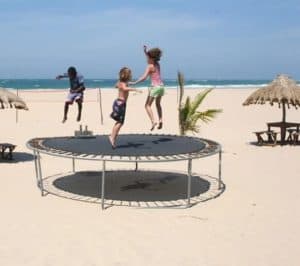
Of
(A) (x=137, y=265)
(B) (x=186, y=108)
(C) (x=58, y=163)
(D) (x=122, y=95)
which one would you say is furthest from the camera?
(B) (x=186, y=108)

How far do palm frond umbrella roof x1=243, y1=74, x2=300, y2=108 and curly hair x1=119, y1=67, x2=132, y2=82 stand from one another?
783cm

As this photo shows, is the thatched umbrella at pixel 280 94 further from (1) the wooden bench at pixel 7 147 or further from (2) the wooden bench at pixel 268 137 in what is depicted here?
(1) the wooden bench at pixel 7 147

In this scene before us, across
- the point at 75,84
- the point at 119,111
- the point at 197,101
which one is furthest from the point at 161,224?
the point at 197,101

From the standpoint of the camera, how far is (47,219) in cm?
702

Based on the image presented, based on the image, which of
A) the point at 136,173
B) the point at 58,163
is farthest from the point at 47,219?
the point at 58,163

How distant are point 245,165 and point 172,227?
5.39 metres

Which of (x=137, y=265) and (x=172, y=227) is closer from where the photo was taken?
(x=137, y=265)

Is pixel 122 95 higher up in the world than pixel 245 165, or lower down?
higher up

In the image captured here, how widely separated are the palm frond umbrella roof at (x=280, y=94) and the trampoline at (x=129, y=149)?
5586 mm

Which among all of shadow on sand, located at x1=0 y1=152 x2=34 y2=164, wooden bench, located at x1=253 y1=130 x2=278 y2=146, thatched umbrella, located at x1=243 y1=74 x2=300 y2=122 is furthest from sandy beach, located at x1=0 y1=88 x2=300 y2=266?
thatched umbrella, located at x1=243 y1=74 x2=300 y2=122

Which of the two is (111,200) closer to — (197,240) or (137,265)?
(197,240)

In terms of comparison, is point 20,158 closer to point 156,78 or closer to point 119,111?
point 119,111

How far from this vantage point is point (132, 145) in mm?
8891

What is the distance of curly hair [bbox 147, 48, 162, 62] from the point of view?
787cm
